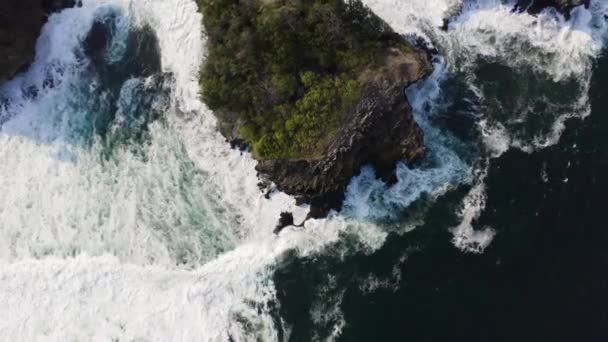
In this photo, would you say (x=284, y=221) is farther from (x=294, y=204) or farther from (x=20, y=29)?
(x=20, y=29)

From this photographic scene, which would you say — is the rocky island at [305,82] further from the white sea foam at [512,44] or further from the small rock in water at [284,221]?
the white sea foam at [512,44]

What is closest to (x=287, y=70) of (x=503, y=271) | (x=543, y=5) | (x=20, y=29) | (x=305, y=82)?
(x=305, y=82)

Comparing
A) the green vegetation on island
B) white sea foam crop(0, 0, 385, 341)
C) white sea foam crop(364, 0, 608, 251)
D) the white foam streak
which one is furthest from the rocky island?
the white foam streak

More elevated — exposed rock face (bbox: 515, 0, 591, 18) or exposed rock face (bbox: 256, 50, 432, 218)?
exposed rock face (bbox: 515, 0, 591, 18)

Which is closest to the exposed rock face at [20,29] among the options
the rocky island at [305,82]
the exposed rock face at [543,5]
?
the rocky island at [305,82]

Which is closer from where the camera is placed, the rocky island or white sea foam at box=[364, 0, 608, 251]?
the rocky island

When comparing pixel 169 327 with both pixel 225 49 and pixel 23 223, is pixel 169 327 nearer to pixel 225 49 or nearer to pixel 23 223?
pixel 23 223

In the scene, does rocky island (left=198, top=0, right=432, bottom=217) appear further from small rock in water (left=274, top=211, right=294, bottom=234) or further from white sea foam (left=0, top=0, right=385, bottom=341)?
white sea foam (left=0, top=0, right=385, bottom=341)
